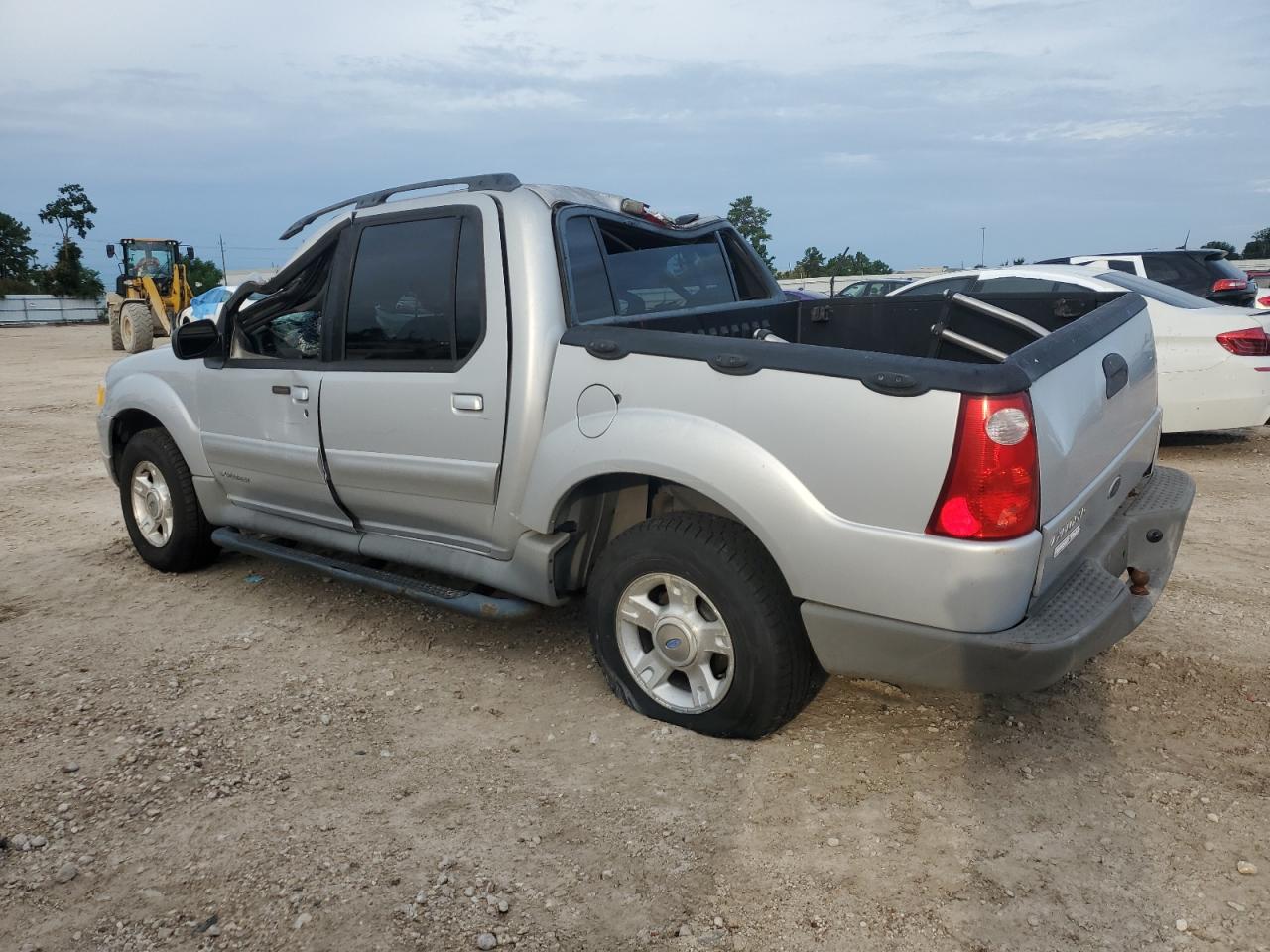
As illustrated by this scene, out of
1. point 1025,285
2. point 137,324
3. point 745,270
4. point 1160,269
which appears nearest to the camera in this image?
point 745,270

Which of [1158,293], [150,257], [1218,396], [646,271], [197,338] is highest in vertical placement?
[150,257]

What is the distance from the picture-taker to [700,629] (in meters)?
3.25

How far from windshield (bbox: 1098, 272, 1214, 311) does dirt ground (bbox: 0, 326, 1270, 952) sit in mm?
3920

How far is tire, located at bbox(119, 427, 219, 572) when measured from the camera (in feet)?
16.8

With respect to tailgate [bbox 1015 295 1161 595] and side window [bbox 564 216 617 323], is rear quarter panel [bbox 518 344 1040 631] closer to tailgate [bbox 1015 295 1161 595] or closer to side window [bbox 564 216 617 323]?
tailgate [bbox 1015 295 1161 595]

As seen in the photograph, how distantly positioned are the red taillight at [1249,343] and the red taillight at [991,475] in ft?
19.2

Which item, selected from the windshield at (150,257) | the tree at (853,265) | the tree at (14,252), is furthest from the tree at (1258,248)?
the tree at (14,252)

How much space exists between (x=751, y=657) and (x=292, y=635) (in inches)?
93.3

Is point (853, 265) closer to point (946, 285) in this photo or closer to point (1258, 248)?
point (1258, 248)

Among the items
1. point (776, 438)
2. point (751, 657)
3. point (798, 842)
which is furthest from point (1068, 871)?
point (776, 438)

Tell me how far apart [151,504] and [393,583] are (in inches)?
81.5

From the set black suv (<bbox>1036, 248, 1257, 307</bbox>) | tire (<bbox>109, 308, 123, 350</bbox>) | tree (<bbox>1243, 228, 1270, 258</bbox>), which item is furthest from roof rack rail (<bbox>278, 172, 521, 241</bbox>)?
tree (<bbox>1243, 228, 1270, 258</bbox>)

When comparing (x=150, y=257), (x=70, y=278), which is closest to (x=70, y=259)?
(x=70, y=278)

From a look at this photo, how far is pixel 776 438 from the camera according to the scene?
2.94 meters
